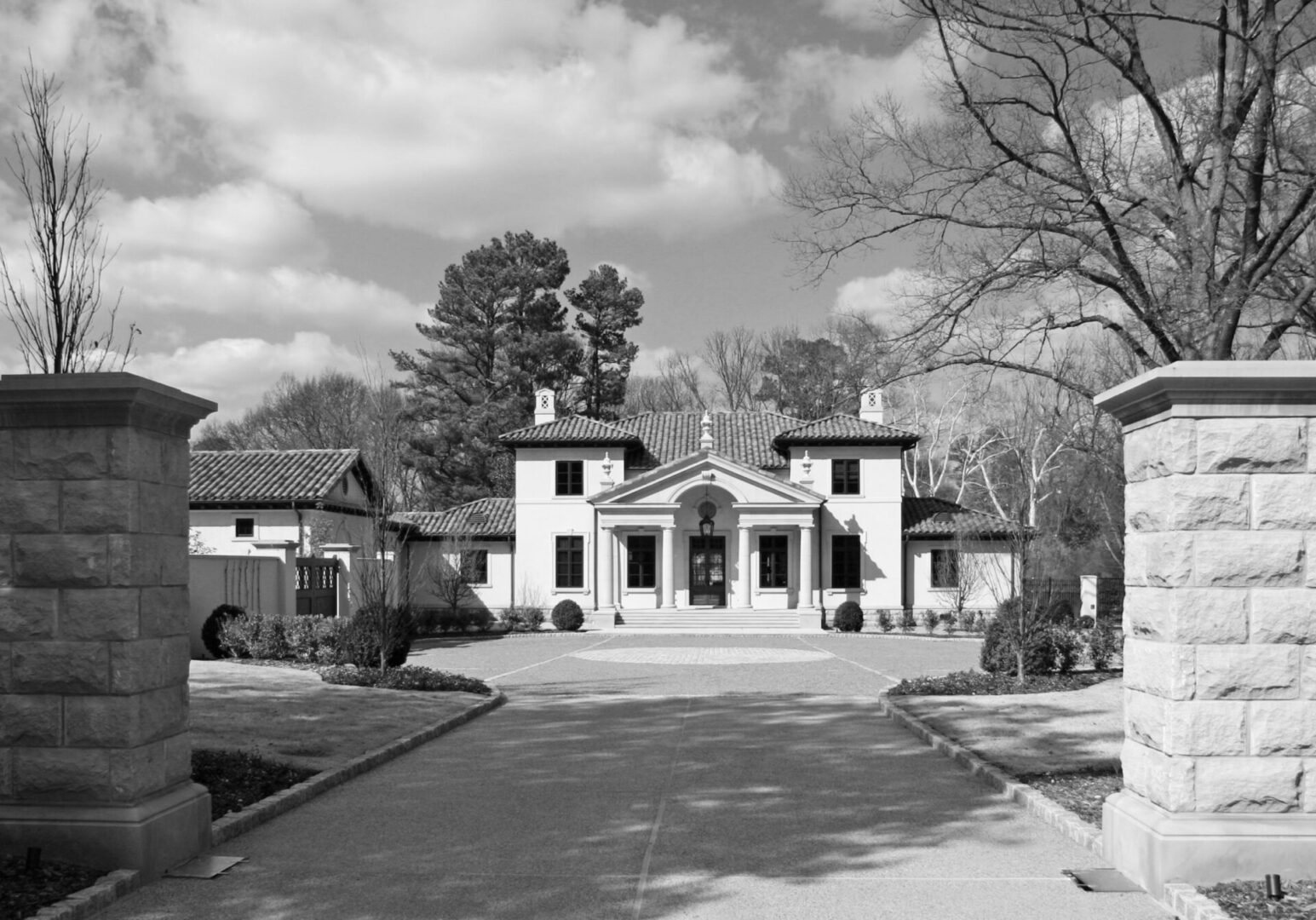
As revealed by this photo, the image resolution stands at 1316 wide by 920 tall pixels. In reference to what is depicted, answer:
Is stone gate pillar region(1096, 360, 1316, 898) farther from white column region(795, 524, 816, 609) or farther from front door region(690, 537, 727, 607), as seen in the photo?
front door region(690, 537, 727, 607)

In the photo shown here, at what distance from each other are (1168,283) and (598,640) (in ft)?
64.8

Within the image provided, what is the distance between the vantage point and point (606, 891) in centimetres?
648

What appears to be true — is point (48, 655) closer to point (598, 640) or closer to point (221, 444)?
point (598, 640)

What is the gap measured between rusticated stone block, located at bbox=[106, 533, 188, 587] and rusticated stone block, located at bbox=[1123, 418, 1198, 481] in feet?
19.5

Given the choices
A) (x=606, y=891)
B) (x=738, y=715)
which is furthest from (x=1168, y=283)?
(x=606, y=891)

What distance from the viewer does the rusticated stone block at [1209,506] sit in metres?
6.35

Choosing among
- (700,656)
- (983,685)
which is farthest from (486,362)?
(983,685)

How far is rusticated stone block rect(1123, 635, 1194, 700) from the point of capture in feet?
20.6

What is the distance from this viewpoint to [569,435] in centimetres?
4125

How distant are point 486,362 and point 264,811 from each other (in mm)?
48445

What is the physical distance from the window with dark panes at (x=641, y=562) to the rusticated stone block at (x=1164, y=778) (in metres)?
34.4

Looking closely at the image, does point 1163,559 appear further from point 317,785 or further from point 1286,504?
point 317,785

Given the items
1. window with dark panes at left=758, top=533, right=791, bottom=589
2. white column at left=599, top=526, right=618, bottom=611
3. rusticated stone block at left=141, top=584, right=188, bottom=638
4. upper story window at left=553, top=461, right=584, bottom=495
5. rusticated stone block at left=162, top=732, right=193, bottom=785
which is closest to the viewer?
rusticated stone block at left=141, top=584, right=188, bottom=638

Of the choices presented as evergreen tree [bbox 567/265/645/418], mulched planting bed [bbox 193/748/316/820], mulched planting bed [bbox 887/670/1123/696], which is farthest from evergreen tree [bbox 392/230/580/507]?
mulched planting bed [bbox 193/748/316/820]
